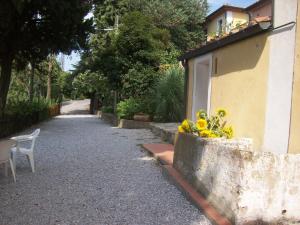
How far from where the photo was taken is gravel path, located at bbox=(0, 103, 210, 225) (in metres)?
5.21

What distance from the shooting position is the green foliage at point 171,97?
16219 mm

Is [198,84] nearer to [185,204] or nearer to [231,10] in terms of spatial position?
[185,204]

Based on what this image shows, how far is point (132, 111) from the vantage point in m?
18.9

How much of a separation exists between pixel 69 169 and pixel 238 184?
475 centimetres

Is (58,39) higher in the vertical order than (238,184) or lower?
higher

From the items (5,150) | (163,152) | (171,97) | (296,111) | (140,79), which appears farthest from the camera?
(140,79)

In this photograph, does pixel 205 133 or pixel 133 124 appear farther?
pixel 133 124

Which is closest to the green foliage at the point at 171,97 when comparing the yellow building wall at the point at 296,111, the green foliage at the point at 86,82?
the yellow building wall at the point at 296,111

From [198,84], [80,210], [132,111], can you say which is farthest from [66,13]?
[80,210]

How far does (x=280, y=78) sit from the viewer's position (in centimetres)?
623

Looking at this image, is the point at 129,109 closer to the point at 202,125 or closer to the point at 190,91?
the point at 190,91

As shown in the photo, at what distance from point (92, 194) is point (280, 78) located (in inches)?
139

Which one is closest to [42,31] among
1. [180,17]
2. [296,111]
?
[296,111]

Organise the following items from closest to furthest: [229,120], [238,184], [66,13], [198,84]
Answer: [238,184]
[229,120]
[198,84]
[66,13]
